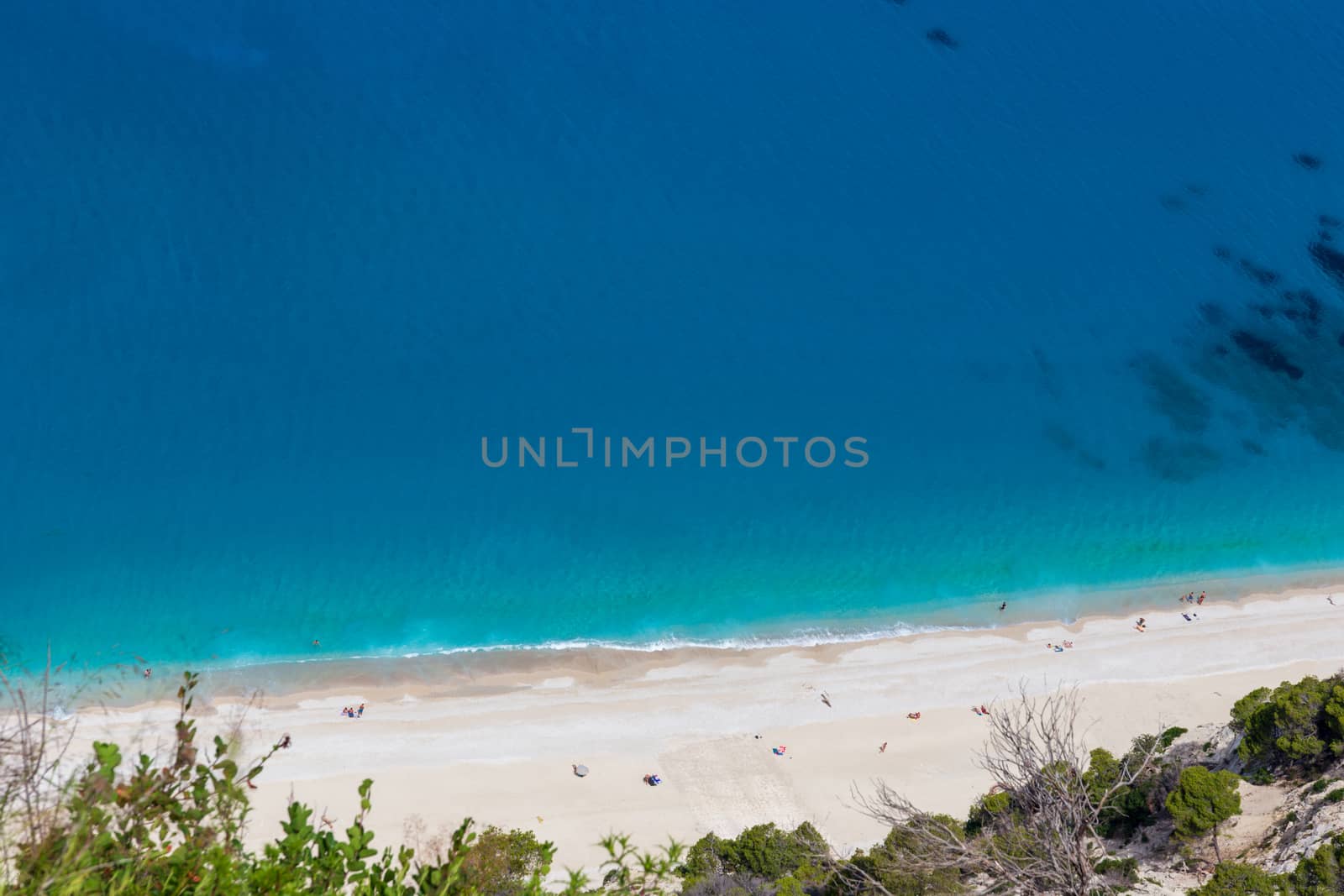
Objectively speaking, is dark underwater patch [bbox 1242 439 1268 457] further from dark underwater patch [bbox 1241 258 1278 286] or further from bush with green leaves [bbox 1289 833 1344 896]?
bush with green leaves [bbox 1289 833 1344 896]

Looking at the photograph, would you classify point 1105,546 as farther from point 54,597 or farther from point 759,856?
point 54,597

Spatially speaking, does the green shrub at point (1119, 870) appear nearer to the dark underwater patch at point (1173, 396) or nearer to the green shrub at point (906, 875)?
the green shrub at point (906, 875)

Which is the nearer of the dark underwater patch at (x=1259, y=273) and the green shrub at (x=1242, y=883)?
the green shrub at (x=1242, y=883)

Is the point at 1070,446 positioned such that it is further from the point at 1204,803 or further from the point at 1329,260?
the point at 1329,260

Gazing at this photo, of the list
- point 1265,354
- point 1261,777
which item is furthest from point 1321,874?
point 1265,354

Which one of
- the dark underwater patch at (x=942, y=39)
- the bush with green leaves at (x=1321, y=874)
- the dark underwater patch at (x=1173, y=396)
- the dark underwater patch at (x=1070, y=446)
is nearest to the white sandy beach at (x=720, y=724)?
the dark underwater patch at (x=1070, y=446)

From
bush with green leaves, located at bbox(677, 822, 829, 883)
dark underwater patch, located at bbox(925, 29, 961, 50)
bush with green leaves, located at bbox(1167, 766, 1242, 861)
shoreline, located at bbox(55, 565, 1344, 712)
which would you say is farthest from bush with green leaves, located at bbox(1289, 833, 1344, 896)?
dark underwater patch, located at bbox(925, 29, 961, 50)
